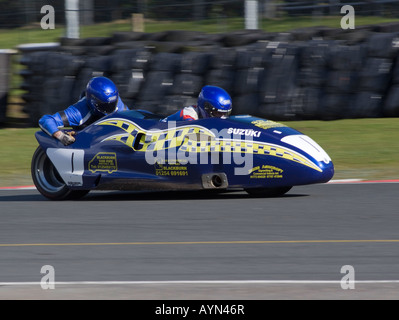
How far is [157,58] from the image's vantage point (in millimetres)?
13992

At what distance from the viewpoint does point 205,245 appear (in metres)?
5.92

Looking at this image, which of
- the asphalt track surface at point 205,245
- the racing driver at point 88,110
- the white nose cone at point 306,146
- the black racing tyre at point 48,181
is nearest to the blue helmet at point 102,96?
the racing driver at point 88,110

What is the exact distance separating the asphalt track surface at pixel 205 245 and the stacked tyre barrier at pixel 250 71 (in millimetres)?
4795

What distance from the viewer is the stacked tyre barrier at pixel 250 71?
13.0 metres

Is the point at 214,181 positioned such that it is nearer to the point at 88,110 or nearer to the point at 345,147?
the point at 88,110

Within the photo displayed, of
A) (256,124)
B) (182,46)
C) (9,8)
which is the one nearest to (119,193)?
(256,124)

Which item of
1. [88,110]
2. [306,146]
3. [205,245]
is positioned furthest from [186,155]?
[205,245]

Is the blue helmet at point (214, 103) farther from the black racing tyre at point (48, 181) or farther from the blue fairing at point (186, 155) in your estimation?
the black racing tyre at point (48, 181)

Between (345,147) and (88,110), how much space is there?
15.0ft

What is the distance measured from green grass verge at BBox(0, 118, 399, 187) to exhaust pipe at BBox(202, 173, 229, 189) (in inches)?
100.0

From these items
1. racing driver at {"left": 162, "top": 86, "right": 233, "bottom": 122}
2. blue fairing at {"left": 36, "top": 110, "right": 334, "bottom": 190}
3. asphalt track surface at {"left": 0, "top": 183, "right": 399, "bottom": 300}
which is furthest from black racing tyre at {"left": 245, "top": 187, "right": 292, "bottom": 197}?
racing driver at {"left": 162, "top": 86, "right": 233, "bottom": 122}

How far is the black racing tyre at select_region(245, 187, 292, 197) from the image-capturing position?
804 centimetres

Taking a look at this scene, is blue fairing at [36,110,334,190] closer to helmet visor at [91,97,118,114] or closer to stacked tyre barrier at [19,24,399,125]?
helmet visor at [91,97,118,114]
